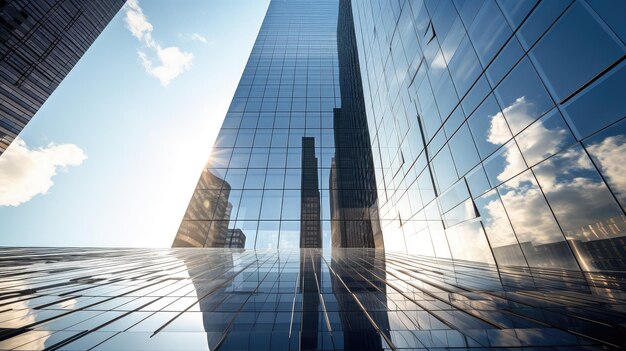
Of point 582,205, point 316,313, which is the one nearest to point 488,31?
point 582,205

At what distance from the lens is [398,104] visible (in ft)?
58.7

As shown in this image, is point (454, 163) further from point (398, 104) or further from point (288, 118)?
point (288, 118)

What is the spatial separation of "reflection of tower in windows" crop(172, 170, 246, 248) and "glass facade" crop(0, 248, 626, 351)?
13.4m

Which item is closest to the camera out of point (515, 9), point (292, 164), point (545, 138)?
point (545, 138)

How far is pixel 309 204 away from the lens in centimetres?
2291

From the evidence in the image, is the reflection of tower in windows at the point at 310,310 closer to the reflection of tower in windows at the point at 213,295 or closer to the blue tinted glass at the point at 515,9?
the reflection of tower in windows at the point at 213,295

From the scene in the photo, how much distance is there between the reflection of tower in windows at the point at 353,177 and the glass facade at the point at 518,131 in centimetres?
666

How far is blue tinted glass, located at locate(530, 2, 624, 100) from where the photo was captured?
18.7 feet

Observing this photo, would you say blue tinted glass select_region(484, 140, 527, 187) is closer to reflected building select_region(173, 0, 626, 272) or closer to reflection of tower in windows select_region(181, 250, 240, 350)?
reflected building select_region(173, 0, 626, 272)

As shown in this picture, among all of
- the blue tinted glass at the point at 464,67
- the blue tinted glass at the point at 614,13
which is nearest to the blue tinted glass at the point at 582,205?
the blue tinted glass at the point at 614,13

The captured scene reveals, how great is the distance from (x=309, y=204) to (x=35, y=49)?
65263 mm

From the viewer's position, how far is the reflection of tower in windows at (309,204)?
21375 mm

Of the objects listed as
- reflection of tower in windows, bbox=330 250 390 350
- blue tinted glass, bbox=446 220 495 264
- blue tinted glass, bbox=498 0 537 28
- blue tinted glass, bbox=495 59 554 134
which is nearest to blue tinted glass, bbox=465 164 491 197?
blue tinted glass, bbox=446 220 495 264

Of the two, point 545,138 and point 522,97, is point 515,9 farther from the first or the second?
point 545,138
